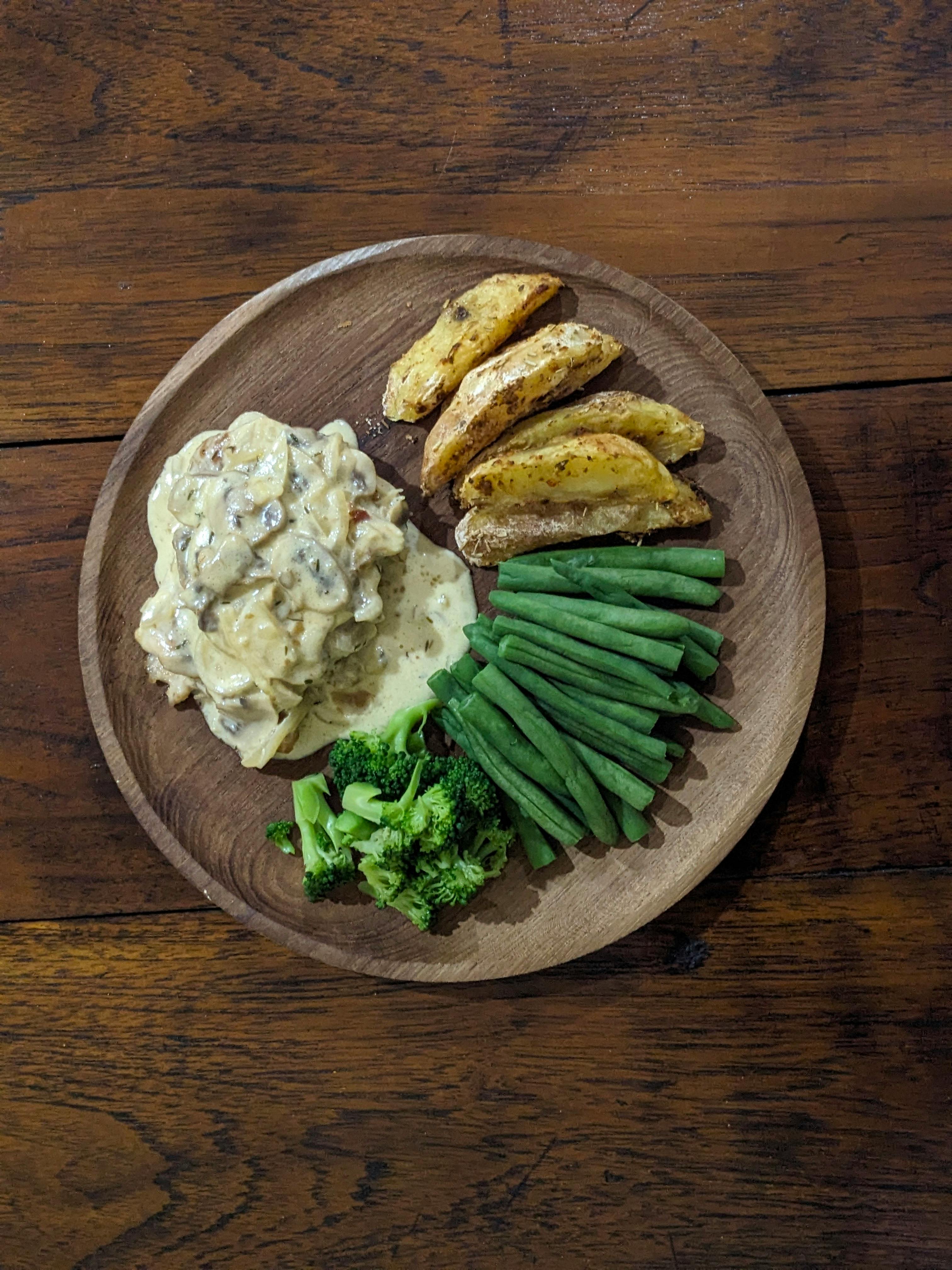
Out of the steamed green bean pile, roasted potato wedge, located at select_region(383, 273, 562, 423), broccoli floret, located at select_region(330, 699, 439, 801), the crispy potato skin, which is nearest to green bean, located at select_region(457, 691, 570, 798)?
the steamed green bean pile

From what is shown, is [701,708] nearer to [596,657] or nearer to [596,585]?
[596,657]

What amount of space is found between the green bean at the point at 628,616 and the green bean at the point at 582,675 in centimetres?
15

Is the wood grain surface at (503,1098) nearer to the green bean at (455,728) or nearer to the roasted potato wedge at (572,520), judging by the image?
the green bean at (455,728)

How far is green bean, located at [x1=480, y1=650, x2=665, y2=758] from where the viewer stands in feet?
10.4

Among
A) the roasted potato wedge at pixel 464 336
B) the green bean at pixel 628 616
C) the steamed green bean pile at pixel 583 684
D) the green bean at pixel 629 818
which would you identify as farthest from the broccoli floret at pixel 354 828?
Answer: the roasted potato wedge at pixel 464 336

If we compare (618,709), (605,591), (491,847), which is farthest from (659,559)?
(491,847)

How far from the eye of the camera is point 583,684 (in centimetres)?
318

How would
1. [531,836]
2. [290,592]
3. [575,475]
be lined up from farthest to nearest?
1. [531,836]
2. [290,592]
3. [575,475]

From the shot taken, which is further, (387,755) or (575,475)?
(387,755)

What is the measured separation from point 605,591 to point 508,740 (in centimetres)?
59

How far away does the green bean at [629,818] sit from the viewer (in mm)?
3277

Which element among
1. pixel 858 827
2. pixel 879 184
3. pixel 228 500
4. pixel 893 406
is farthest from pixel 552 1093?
pixel 879 184

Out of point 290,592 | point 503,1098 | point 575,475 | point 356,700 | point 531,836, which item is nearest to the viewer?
point 575,475

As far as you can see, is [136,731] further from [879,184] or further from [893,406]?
[879,184]
